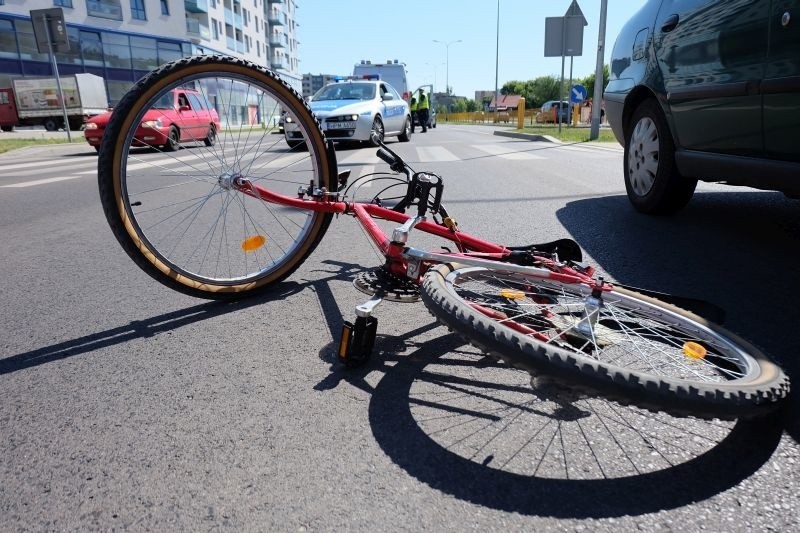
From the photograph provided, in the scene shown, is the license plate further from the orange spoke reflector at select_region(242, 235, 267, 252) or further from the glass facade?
the glass facade

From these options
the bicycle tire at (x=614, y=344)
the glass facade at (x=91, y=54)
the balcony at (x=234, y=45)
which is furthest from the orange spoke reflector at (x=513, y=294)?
the balcony at (x=234, y=45)

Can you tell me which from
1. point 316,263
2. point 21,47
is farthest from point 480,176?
point 21,47

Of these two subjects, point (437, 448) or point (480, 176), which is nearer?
point (437, 448)

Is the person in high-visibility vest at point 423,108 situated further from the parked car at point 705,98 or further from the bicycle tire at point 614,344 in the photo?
the bicycle tire at point 614,344

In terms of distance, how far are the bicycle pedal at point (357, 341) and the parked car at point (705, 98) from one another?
2131 mm

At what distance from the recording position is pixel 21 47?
32.9 m

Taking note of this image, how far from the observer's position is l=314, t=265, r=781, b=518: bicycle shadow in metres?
1.31

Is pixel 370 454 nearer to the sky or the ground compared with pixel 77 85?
nearer to the ground

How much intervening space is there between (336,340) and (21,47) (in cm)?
4013

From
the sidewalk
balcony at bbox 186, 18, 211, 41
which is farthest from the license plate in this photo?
balcony at bbox 186, 18, 211, 41

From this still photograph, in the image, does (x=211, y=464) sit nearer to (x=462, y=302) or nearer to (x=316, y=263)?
(x=462, y=302)

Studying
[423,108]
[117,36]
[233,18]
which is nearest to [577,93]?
[423,108]

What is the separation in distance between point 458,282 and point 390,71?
2382 centimetres

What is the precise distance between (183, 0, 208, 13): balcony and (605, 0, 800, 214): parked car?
47.3 metres
